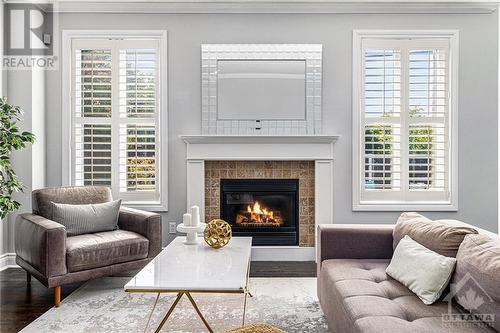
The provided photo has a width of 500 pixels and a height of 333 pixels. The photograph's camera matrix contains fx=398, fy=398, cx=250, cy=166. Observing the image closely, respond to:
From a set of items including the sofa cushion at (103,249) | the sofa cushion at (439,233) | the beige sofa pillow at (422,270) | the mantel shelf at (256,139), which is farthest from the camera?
the mantel shelf at (256,139)

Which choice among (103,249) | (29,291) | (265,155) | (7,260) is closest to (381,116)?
(265,155)

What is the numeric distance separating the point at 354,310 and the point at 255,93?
2.90 metres

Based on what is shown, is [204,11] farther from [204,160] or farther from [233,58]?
[204,160]

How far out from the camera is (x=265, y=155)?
169 inches

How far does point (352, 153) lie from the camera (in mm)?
4383

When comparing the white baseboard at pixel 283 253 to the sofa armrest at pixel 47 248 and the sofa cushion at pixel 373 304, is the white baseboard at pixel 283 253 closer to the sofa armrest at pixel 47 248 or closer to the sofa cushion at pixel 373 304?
the sofa cushion at pixel 373 304

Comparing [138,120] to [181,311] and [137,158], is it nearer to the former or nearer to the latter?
[137,158]

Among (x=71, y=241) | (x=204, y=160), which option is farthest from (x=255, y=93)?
(x=71, y=241)

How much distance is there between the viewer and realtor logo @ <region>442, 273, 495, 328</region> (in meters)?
1.71

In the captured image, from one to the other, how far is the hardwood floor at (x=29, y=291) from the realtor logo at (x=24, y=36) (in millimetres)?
2151

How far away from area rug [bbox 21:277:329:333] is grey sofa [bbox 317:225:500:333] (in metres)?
0.25

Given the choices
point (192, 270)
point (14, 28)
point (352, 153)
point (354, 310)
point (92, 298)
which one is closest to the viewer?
point (354, 310)

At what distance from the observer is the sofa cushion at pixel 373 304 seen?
5.54 feet

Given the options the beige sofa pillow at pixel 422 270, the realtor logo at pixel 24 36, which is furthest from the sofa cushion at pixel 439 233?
the realtor logo at pixel 24 36
